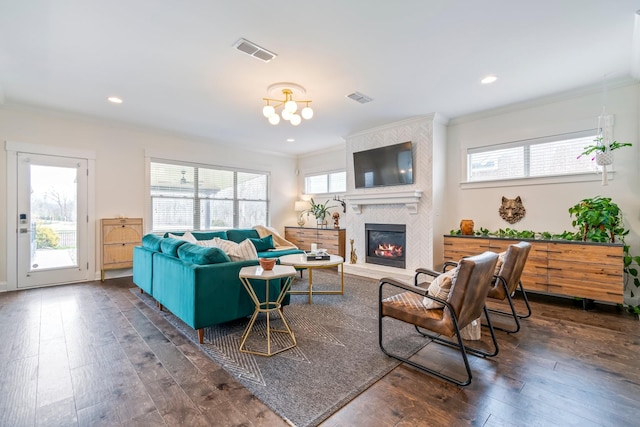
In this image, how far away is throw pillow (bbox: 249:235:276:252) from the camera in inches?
223

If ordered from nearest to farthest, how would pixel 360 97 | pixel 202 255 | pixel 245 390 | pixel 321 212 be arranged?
pixel 245 390, pixel 202 255, pixel 360 97, pixel 321 212

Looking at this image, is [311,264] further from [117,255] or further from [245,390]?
[117,255]

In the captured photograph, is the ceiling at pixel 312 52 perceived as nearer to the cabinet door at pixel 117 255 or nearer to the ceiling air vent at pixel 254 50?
the ceiling air vent at pixel 254 50

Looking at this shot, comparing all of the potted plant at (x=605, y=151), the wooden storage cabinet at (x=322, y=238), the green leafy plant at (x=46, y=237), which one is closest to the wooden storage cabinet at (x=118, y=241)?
the green leafy plant at (x=46, y=237)

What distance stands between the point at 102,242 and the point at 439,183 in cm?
582

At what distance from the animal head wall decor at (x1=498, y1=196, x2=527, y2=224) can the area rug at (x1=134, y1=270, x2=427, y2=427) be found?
2578 mm

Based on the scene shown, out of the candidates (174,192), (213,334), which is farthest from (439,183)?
(174,192)

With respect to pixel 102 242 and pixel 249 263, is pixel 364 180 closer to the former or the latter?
pixel 249 263

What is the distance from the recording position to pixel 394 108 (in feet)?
14.7

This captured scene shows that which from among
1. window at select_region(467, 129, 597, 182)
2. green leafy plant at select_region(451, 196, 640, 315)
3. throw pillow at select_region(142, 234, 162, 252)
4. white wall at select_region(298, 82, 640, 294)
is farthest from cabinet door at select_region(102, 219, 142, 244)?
green leafy plant at select_region(451, 196, 640, 315)

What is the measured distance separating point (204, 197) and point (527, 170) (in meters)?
6.05

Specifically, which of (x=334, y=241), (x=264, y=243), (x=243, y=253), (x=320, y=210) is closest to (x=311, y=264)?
(x=243, y=253)

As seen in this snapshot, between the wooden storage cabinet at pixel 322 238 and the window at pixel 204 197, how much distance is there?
3.17 feet

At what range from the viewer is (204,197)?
21.0 feet
